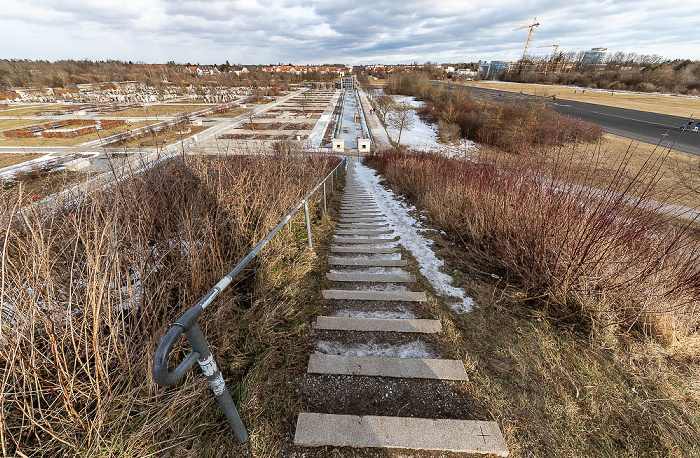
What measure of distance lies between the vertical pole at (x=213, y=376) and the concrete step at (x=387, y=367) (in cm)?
69

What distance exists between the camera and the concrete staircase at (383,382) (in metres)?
1.73

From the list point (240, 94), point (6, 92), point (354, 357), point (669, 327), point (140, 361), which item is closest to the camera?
point (140, 361)

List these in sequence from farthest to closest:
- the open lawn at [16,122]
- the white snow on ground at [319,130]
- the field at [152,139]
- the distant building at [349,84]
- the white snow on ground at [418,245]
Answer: the distant building at [349,84] → the open lawn at [16,122] → the white snow on ground at [319,130] → the field at [152,139] → the white snow on ground at [418,245]

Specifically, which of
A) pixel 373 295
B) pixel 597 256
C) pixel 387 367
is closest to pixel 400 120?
pixel 597 256

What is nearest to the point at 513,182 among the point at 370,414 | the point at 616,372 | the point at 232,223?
the point at 616,372

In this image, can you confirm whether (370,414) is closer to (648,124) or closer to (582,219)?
(582,219)

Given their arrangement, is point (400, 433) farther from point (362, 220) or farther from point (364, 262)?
point (362, 220)

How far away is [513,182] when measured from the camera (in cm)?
450

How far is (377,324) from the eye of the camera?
9.08 feet

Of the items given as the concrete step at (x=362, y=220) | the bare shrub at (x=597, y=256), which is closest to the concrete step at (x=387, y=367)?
the bare shrub at (x=597, y=256)

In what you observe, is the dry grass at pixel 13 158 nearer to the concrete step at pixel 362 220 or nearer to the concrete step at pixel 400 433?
the concrete step at pixel 362 220

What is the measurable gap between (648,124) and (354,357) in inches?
1644

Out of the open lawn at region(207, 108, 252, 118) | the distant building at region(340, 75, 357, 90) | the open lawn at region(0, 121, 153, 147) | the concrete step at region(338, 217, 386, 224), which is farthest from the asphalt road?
the distant building at region(340, 75, 357, 90)

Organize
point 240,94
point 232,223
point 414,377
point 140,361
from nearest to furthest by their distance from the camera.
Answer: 1. point 140,361
2. point 414,377
3. point 232,223
4. point 240,94
